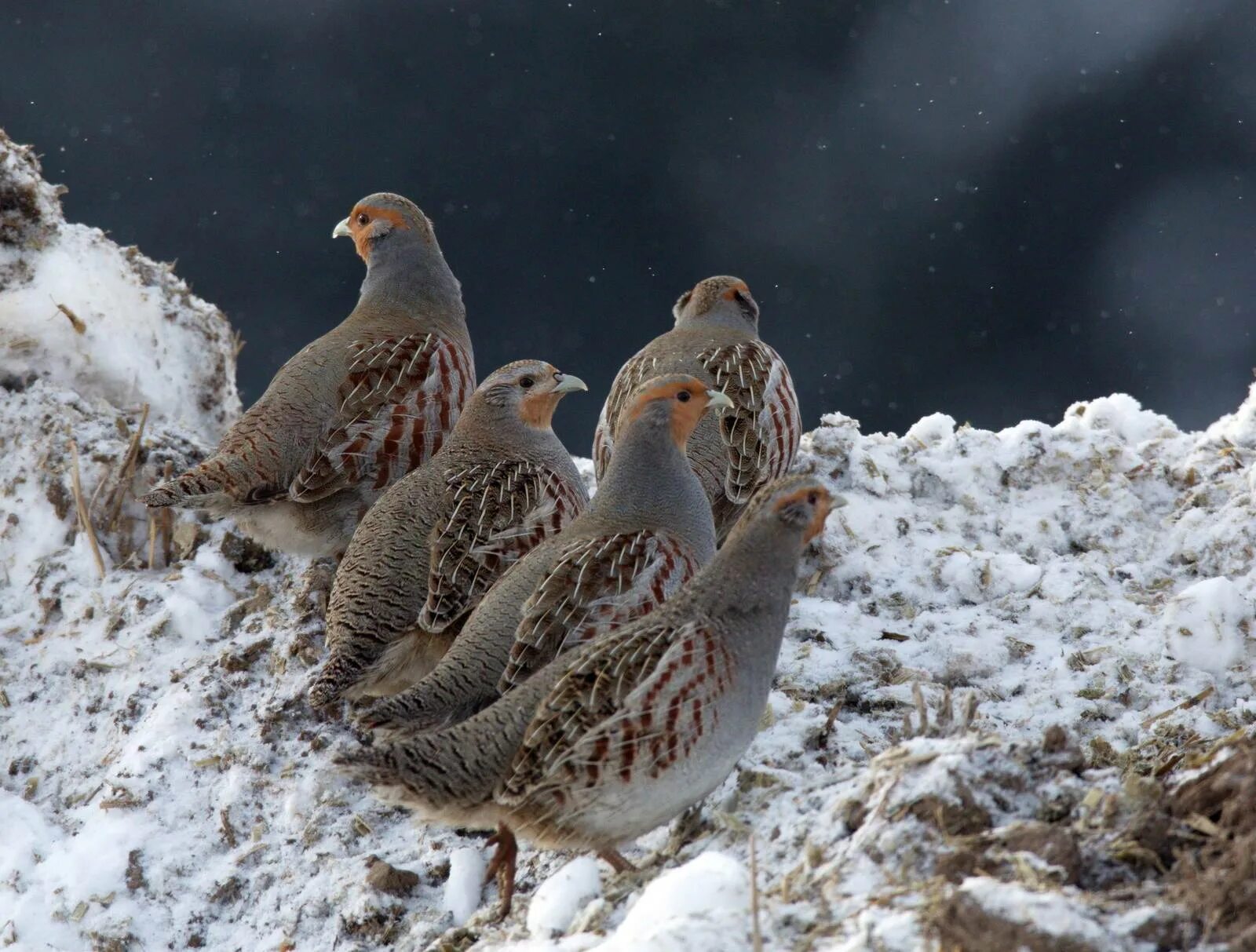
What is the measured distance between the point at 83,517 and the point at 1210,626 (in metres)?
3.79

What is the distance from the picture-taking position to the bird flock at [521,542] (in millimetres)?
3086

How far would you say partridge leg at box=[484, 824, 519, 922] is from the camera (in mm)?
3143

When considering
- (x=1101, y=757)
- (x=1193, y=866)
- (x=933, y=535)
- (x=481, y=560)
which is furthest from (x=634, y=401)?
(x=1193, y=866)

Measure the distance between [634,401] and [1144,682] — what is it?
1695mm

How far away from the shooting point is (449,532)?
4.28 metres

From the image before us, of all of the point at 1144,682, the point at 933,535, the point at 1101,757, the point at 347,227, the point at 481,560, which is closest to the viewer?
the point at 1101,757

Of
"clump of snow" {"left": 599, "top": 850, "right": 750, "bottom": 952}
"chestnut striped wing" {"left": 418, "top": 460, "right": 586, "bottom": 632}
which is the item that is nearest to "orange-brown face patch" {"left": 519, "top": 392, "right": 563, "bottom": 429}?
"chestnut striped wing" {"left": 418, "top": 460, "right": 586, "bottom": 632}

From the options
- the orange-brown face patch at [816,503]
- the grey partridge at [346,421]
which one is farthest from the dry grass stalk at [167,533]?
the orange-brown face patch at [816,503]

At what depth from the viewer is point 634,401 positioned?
13.8 feet

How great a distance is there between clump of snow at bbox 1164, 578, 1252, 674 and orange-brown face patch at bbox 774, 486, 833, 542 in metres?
1.33

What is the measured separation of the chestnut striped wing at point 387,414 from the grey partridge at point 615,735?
5.86ft

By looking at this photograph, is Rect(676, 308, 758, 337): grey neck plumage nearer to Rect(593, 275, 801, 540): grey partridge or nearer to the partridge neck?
Rect(593, 275, 801, 540): grey partridge

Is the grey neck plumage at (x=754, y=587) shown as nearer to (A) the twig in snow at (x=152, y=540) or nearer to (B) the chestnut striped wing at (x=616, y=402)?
(B) the chestnut striped wing at (x=616, y=402)

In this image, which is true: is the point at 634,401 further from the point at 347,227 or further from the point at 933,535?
the point at 347,227
